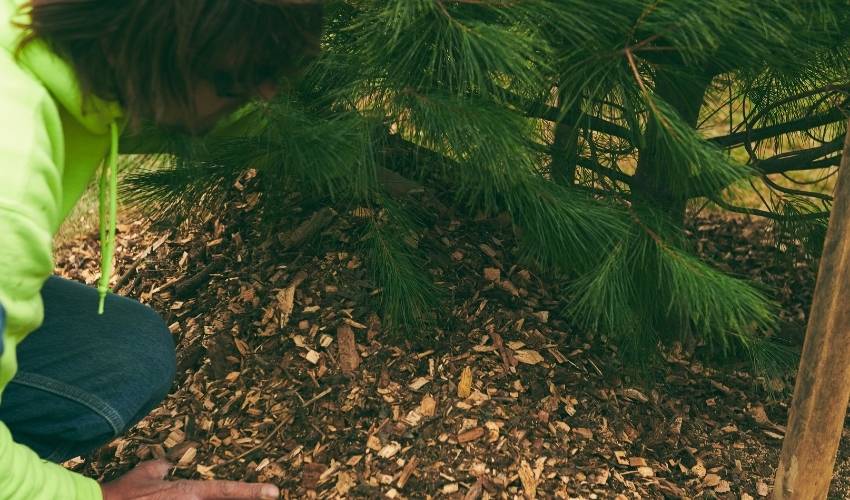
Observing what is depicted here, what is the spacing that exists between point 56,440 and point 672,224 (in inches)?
38.7

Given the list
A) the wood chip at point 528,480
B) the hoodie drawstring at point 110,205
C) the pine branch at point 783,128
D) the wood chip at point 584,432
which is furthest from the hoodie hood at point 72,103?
the pine branch at point 783,128

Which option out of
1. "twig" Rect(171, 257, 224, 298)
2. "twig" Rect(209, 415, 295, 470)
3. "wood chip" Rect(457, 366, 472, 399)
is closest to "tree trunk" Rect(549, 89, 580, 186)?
"wood chip" Rect(457, 366, 472, 399)

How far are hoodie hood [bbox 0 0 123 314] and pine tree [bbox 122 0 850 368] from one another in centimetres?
23

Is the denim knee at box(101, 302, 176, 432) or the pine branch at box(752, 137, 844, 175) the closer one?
the denim knee at box(101, 302, 176, 432)

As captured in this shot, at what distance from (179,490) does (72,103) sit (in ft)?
1.94

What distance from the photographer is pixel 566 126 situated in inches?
59.5

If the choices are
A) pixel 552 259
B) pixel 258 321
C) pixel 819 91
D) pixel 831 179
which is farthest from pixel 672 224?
pixel 831 179

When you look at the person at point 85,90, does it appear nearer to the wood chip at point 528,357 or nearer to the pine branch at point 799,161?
the wood chip at point 528,357

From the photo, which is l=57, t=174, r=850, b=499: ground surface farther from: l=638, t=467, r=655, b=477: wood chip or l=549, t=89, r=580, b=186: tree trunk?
l=549, t=89, r=580, b=186: tree trunk

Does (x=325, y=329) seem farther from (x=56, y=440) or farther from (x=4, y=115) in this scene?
(x=4, y=115)

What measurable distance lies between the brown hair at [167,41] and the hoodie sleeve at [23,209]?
0.19 ft

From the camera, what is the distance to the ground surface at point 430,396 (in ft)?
4.88

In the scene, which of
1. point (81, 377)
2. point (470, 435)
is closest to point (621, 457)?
point (470, 435)

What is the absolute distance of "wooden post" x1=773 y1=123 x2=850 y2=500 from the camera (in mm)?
1174
